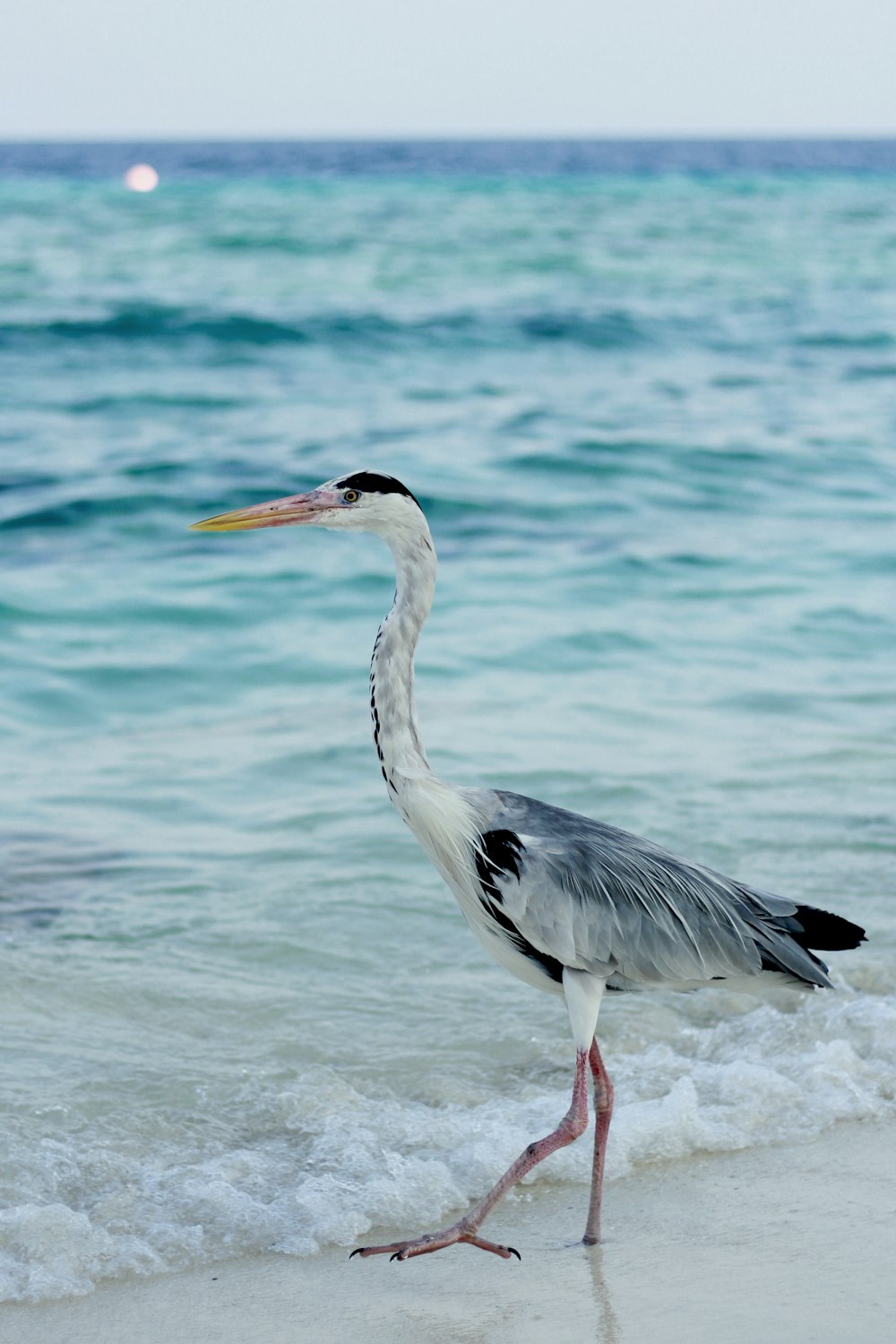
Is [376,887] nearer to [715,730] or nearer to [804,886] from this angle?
[804,886]

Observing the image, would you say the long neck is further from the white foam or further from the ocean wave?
the ocean wave

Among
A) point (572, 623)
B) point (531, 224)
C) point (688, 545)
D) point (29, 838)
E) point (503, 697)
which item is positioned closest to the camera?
point (29, 838)

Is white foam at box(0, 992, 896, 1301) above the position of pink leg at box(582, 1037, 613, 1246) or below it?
below

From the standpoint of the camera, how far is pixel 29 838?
5906 mm

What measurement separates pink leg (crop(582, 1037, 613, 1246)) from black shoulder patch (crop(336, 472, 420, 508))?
1.34m

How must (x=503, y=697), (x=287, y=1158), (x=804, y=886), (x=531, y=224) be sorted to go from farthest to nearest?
(x=531, y=224) < (x=503, y=697) < (x=804, y=886) < (x=287, y=1158)

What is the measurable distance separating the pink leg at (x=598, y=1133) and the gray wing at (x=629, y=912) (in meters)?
0.20

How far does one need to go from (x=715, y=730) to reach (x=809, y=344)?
507 inches

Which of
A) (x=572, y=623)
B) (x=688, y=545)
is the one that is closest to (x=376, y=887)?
(x=572, y=623)

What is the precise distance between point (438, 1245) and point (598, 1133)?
0.48m

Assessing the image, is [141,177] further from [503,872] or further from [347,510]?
[503,872]

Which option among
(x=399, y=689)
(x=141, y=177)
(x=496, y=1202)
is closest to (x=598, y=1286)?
(x=496, y=1202)

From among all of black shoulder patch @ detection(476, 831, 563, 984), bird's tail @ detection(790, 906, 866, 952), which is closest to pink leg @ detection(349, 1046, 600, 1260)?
black shoulder patch @ detection(476, 831, 563, 984)

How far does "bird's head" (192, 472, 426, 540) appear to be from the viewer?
366 cm
